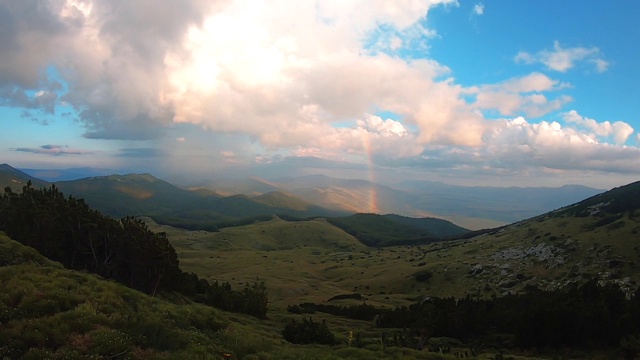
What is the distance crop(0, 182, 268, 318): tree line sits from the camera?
172 ft

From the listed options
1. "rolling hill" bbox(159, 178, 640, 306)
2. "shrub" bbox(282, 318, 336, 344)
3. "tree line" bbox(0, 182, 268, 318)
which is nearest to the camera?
"shrub" bbox(282, 318, 336, 344)

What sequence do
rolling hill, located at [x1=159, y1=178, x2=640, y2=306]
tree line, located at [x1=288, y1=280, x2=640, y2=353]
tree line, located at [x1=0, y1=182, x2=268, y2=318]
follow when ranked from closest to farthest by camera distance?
tree line, located at [x1=288, y1=280, x2=640, y2=353], tree line, located at [x1=0, y1=182, x2=268, y2=318], rolling hill, located at [x1=159, y1=178, x2=640, y2=306]

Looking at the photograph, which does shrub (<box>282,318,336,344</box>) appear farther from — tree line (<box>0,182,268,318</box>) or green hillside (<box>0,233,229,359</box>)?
tree line (<box>0,182,268,318</box>)

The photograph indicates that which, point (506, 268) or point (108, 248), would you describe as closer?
point (108, 248)

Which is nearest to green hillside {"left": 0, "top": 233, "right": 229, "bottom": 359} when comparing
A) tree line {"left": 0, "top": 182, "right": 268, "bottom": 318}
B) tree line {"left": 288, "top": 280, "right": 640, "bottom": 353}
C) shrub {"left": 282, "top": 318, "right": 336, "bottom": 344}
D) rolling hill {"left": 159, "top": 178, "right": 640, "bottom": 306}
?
shrub {"left": 282, "top": 318, "right": 336, "bottom": 344}

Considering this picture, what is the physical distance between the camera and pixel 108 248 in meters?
56.2

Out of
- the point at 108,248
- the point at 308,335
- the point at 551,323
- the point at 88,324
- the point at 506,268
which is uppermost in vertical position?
the point at 88,324

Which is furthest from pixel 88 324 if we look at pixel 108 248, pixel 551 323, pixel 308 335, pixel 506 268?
pixel 506 268

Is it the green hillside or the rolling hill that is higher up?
the green hillside

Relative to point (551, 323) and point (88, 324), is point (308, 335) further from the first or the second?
Answer: point (551, 323)

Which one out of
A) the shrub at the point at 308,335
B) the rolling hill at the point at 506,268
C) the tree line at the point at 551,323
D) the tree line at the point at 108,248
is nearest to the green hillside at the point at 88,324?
the shrub at the point at 308,335

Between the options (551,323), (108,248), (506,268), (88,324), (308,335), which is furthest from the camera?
(506,268)

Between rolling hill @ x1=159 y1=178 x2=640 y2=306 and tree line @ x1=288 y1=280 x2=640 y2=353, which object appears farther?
Answer: rolling hill @ x1=159 y1=178 x2=640 y2=306

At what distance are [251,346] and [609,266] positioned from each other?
99.3m
